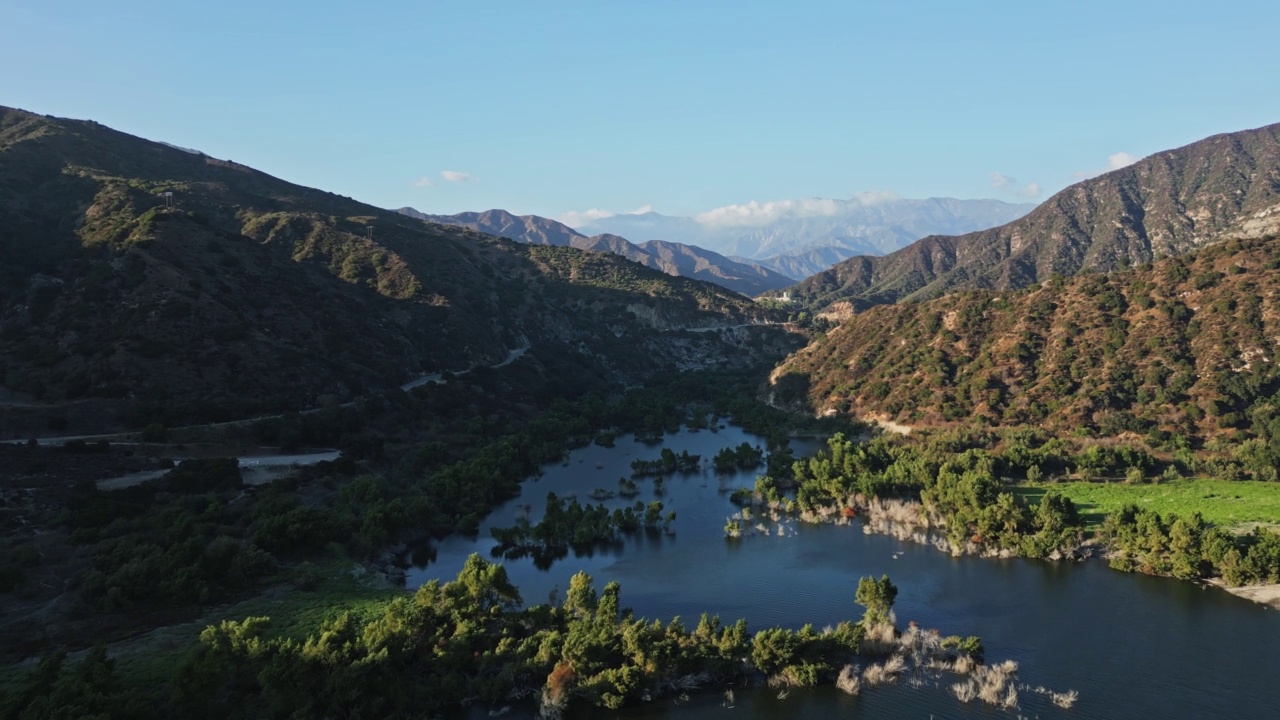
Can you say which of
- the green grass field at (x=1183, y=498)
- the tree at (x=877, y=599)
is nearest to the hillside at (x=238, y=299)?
the tree at (x=877, y=599)

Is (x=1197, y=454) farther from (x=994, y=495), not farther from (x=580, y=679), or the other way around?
(x=580, y=679)

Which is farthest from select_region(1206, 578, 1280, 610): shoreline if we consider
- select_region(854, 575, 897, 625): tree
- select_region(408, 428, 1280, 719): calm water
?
select_region(854, 575, 897, 625): tree

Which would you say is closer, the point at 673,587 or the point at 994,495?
the point at 673,587

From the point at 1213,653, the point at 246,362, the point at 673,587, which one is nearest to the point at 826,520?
the point at 673,587

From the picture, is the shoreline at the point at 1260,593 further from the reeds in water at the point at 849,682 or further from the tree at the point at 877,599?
the reeds in water at the point at 849,682

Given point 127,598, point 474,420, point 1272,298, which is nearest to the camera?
point 127,598
